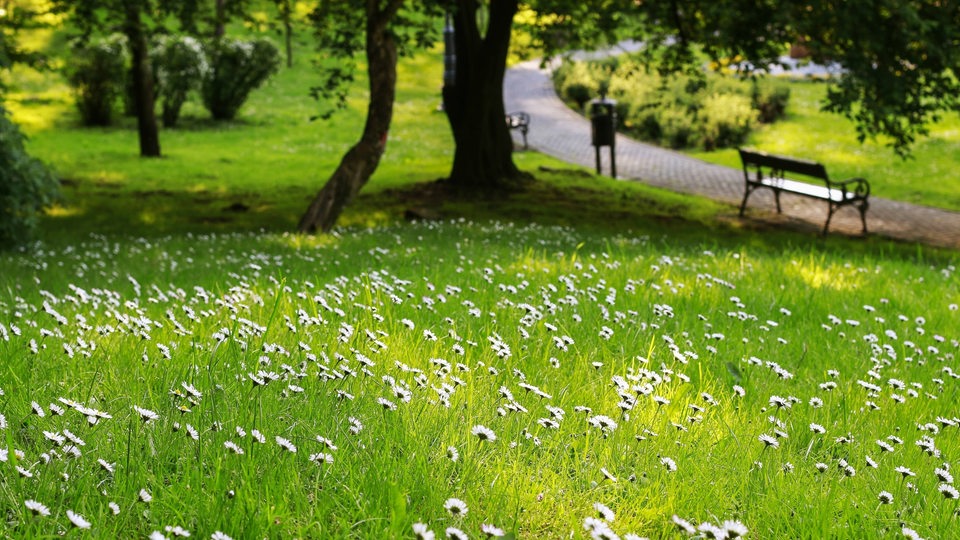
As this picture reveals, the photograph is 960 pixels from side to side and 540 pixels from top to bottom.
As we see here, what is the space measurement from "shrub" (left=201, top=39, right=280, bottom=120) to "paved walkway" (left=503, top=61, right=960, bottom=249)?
10.1m

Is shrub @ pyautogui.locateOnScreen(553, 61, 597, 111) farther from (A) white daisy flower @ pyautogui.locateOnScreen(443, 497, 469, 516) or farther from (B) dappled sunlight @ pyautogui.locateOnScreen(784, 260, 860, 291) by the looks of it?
(A) white daisy flower @ pyautogui.locateOnScreen(443, 497, 469, 516)

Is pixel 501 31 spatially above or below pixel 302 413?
above

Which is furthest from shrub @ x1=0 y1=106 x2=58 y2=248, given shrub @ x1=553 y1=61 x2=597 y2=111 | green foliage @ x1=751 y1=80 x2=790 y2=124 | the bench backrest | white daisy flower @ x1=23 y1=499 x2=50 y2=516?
shrub @ x1=553 y1=61 x2=597 y2=111

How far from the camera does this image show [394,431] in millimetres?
3033

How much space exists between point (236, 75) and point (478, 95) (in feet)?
53.2

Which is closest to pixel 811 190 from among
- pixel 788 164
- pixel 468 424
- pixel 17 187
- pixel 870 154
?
pixel 788 164

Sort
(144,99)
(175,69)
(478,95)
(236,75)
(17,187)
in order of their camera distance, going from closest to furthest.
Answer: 1. (17,187)
2. (478,95)
3. (144,99)
4. (175,69)
5. (236,75)

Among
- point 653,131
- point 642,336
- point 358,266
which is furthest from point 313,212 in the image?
point 653,131

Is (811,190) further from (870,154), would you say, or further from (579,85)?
(579,85)

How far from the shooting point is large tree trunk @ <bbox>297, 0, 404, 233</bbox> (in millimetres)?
13203

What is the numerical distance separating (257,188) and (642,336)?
17829 mm

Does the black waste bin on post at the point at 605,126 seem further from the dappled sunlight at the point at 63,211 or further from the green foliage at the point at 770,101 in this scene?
the green foliage at the point at 770,101

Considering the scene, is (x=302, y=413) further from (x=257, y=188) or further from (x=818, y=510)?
(x=257, y=188)

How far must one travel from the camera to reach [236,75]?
3294 cm
